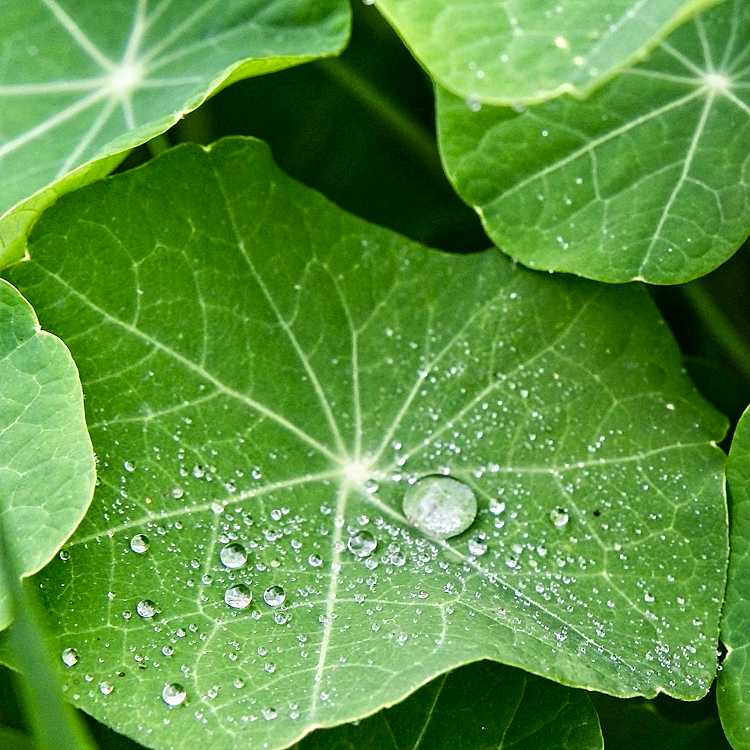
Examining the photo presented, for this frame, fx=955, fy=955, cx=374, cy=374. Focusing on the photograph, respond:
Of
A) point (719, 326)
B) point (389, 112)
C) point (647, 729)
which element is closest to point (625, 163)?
point (719, 326)

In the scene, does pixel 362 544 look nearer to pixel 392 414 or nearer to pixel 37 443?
pixel 392 414

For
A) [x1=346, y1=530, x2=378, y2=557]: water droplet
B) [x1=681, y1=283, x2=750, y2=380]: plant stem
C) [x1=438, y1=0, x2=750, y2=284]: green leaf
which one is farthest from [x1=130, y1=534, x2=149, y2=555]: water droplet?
[x1=681, y1=283, x2=750, y2=380]: plant stem

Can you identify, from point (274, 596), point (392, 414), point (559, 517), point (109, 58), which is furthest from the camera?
point (109, 58)

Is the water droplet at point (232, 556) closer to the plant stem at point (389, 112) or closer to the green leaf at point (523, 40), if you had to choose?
the green leaf at point (523, 40)

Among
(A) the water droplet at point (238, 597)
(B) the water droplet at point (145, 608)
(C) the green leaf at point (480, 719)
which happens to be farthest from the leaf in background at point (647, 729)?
(B) the water droplet at point (145, 608)

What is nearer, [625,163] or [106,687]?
[106,687]

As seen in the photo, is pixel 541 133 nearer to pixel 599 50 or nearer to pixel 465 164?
pixel 465 164
